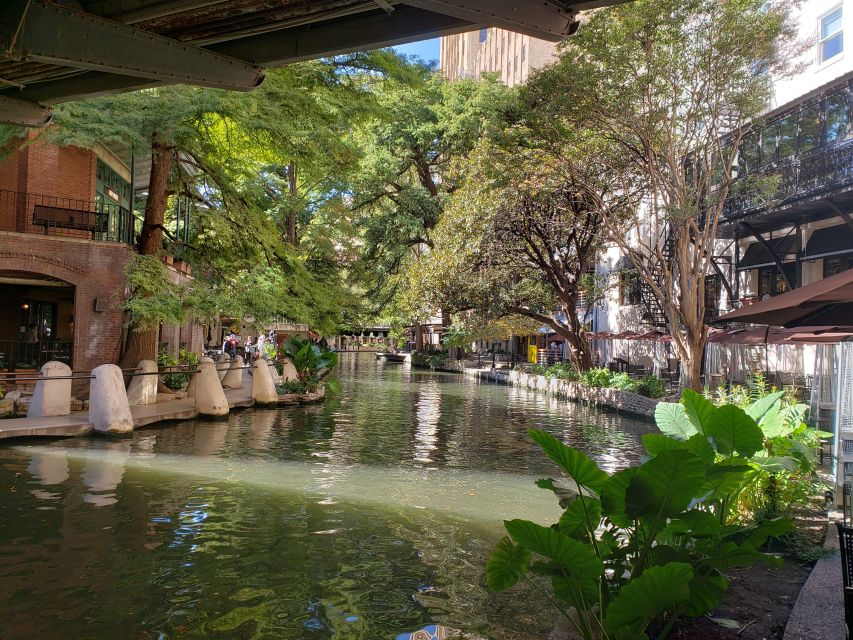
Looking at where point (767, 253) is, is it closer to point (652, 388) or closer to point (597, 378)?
point (652, 388)

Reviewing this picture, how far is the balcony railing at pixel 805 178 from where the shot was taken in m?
18.9

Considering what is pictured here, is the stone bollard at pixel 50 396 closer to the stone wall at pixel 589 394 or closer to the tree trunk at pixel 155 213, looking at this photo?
the tree trunk at pixel 155 213

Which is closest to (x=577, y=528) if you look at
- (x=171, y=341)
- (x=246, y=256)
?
(x=246, y=256)

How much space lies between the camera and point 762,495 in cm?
739

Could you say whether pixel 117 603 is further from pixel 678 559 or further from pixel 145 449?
pixel 145 449

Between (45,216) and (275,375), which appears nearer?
(45,216)

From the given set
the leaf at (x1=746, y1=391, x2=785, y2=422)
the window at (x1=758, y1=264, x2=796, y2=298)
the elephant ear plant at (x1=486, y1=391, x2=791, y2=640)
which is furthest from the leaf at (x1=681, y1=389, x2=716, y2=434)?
the window at (x1=758, y1=264, x2=796, y2=298)

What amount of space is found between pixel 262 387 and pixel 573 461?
16.9 meters

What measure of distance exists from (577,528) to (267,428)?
1249 centimetres

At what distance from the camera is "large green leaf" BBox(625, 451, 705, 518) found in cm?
394

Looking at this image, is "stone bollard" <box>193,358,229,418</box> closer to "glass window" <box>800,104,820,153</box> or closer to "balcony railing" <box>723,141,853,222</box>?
"balcony railing" <box>723,141,853,222</box>

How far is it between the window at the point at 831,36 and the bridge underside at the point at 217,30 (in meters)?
Result: 20.2

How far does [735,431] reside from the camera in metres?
5.22

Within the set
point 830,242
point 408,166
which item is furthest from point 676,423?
point 408,166
